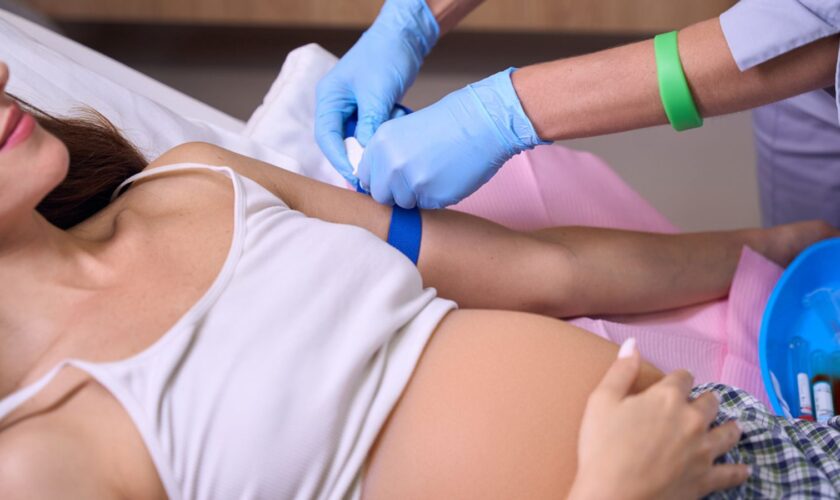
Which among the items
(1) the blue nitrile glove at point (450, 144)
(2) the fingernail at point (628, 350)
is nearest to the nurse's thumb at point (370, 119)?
(1) the blue nitrile glove at point (450, 144)

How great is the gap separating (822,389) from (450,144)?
62cm

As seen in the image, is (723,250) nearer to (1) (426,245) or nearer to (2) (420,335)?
(1) (426,245)

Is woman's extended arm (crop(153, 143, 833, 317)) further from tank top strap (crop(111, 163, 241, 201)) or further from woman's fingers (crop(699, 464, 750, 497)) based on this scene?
woman's fingers (crop(699, 464, 750, 497))

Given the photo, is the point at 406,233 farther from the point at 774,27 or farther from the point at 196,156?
the point at 774,27

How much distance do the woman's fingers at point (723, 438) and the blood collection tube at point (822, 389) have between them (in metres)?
0.28

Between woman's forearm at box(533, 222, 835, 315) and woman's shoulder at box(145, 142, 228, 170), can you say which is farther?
woman's forearm at box(533, 222, 835, 315)

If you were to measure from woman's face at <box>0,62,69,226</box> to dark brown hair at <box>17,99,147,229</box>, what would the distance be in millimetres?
214

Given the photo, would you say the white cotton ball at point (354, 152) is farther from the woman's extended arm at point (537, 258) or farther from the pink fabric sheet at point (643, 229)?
the pink fabric sheet at point (643, 229)

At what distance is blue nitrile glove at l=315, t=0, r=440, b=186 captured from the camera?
4.39ft

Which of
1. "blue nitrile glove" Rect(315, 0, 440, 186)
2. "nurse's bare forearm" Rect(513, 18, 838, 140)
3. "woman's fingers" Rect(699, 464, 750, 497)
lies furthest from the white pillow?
"woman's fingers" Rect(699, 464, 750, 497)

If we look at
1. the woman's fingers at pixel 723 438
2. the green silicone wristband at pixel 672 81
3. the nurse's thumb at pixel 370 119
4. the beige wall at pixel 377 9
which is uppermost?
the green silicone wristband at pixel 672 81

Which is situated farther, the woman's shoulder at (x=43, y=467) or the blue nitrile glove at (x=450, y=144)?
the blue nitrile glove at (x=450, y=144)

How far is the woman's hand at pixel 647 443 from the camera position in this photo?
89cm

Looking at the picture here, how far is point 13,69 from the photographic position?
1.40 m
